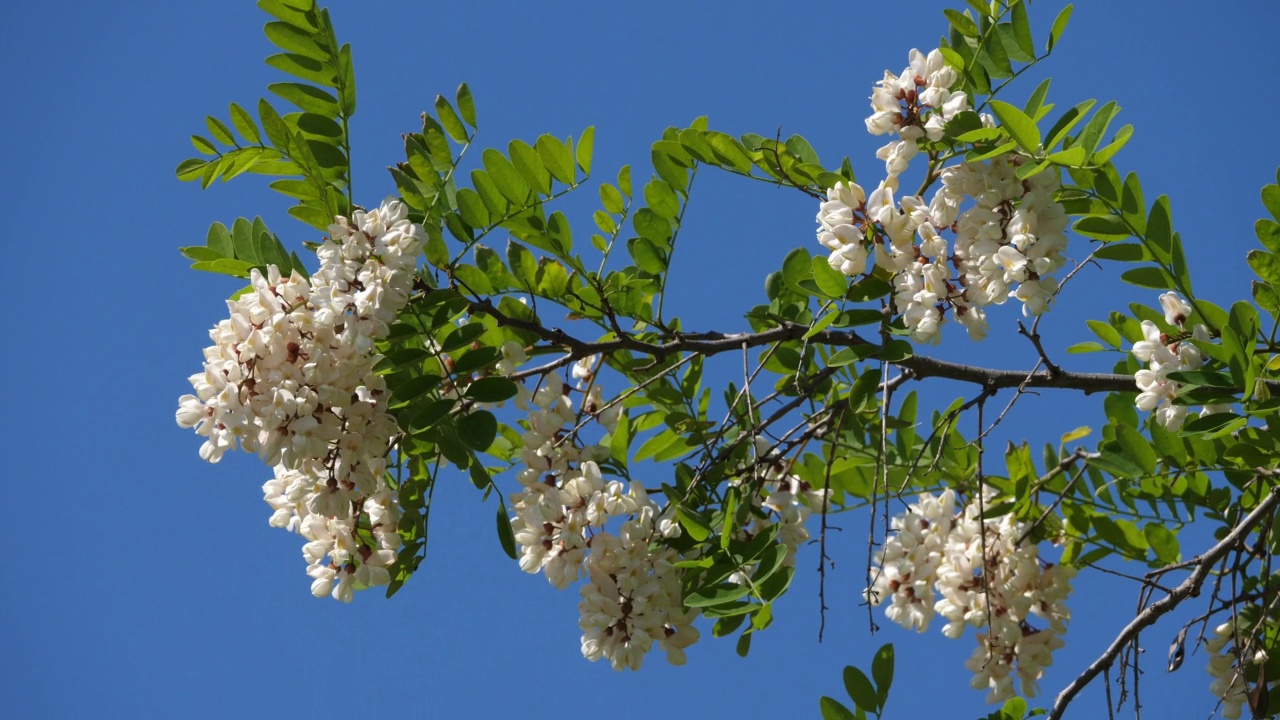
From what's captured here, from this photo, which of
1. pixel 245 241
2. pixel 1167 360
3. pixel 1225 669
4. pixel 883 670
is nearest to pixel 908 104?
pixel 1167 360

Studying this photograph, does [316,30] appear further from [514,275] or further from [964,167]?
[964,167]

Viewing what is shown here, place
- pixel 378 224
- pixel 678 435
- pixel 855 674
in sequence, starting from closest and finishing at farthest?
pixel 378 224, pixel 855 674, pixel 678 435

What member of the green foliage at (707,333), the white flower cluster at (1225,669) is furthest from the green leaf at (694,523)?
the white flower cluster at (1225,669)

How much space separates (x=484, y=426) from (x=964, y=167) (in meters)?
0.72

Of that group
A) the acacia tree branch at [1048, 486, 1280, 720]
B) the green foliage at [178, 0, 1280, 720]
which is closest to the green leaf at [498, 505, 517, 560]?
the green foliage at [178, 0, 1280, 720]

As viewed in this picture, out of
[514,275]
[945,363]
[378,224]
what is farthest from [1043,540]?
[378,224]

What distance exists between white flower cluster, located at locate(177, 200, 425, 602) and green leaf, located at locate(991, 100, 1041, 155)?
0.71 meters

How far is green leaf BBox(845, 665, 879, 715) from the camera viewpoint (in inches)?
76.6

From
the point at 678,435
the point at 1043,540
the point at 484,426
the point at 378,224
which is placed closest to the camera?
the point at 378,224

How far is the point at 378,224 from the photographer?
1650 millimetres

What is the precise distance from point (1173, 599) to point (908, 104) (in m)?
0.83

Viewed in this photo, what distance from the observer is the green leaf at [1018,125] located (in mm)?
1560

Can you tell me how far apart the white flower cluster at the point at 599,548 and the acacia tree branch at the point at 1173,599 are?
0.55m

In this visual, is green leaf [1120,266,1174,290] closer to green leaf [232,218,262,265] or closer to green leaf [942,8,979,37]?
green leaf [942,8,979,37]
